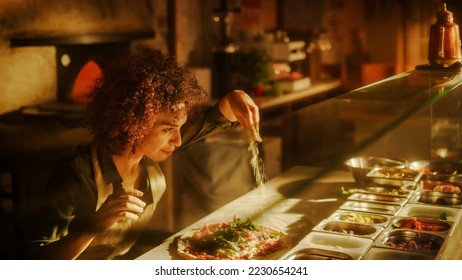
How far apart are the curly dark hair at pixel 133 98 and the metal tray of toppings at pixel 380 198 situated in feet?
2.51

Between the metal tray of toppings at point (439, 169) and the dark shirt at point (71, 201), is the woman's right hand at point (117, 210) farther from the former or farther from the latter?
the metal tray of toppings at point (439, 169)

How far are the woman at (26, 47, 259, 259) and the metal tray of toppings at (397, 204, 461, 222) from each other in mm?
673

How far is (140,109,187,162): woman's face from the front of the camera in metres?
2.04

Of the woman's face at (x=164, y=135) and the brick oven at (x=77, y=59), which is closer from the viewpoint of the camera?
the woman's face at (x=164, y=135)

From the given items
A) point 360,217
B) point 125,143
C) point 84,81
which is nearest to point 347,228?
point 360,217

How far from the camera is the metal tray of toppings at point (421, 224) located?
1.92 m

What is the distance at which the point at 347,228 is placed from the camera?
195 centimetres

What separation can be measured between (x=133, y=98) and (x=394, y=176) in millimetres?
1178

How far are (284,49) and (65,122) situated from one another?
2.37m

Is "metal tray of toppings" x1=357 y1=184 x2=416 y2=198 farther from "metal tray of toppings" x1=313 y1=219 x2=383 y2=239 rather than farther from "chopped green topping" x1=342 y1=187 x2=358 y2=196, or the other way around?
"metal tray of toppings" x1=313 y1=219 x2=383 y2=239

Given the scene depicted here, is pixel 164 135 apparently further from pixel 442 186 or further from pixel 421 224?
pixel 442 186

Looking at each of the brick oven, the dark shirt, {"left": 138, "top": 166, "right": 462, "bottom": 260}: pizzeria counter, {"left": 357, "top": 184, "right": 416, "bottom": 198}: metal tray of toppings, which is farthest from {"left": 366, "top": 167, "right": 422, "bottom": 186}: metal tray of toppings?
the brick oven

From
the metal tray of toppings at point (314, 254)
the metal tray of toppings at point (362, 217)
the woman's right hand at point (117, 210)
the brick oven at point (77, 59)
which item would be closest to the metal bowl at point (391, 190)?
Result: the metal tray of toppings at point (362, 217)

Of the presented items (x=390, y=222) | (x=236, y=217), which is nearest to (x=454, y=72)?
(x=390, y=222)
